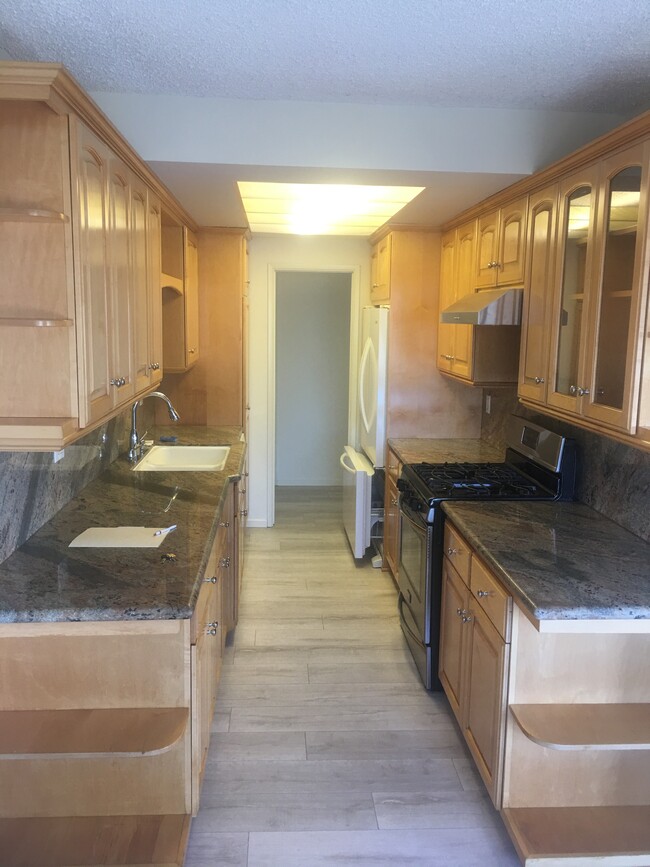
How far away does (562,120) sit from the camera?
9.14ft

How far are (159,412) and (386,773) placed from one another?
9.17 ft

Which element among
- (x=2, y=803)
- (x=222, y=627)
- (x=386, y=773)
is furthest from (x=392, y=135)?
(x=2, y=803)

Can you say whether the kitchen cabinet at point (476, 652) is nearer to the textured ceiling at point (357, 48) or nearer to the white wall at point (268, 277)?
the textured ceiling at point (357, 48)

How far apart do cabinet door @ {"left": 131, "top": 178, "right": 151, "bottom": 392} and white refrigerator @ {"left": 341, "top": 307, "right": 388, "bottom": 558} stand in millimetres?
1889

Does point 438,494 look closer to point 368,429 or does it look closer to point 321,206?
point 368,429

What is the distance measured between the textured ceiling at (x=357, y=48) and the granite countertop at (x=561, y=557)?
163 cm

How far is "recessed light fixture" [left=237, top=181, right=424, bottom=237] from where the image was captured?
3532 millimetres

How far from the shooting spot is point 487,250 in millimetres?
3447

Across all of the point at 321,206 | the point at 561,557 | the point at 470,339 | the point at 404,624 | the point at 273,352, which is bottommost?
the point at 404,624

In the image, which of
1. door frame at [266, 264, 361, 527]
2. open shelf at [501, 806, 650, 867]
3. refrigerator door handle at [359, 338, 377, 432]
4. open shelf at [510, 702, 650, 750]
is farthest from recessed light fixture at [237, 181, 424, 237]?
open shelf at [501, 806, 650, 867]

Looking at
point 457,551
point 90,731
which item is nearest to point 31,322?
point 90,731

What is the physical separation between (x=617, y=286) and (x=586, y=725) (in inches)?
53.8

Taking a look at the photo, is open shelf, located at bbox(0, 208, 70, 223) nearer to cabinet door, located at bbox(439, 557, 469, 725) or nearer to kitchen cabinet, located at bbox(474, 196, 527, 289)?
cabinet door, located at bbox(439, 557, 469, 725)

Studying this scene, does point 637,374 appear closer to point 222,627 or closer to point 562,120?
point 562,120
